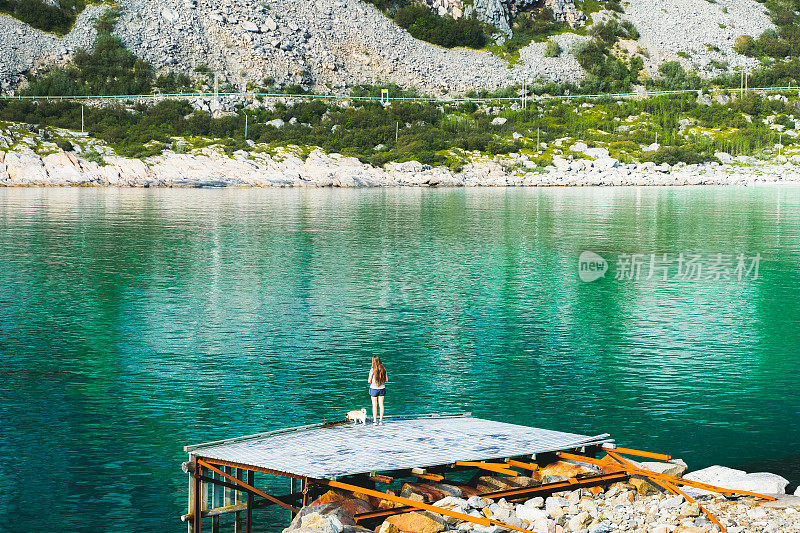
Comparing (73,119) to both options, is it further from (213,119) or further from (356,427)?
(356,427)

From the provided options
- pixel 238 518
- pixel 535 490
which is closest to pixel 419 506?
pixel 535 490

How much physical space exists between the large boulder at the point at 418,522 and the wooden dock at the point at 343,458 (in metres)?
0.31

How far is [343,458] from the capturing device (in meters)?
17.8

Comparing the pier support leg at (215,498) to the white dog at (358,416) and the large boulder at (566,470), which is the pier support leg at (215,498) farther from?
the large boulder at (566,470)

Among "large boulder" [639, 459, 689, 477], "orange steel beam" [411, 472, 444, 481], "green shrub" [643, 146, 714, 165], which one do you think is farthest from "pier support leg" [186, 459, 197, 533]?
"green shrub" [643, 146, 714, 165]

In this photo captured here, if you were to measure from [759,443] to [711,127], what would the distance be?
156872 mm

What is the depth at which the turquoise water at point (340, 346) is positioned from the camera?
2139cm

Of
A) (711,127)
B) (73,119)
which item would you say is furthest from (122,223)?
(711,127)

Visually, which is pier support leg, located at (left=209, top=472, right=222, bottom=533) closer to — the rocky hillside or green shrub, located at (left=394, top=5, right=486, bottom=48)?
the rocky hillside

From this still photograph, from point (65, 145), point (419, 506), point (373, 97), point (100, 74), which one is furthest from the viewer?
point (373, 97)

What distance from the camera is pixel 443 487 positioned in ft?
57.6

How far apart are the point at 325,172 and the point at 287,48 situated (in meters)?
50.6

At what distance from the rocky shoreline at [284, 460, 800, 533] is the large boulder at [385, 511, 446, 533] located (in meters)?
0.02

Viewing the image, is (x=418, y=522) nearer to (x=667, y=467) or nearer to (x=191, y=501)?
(x=191, y=501)
